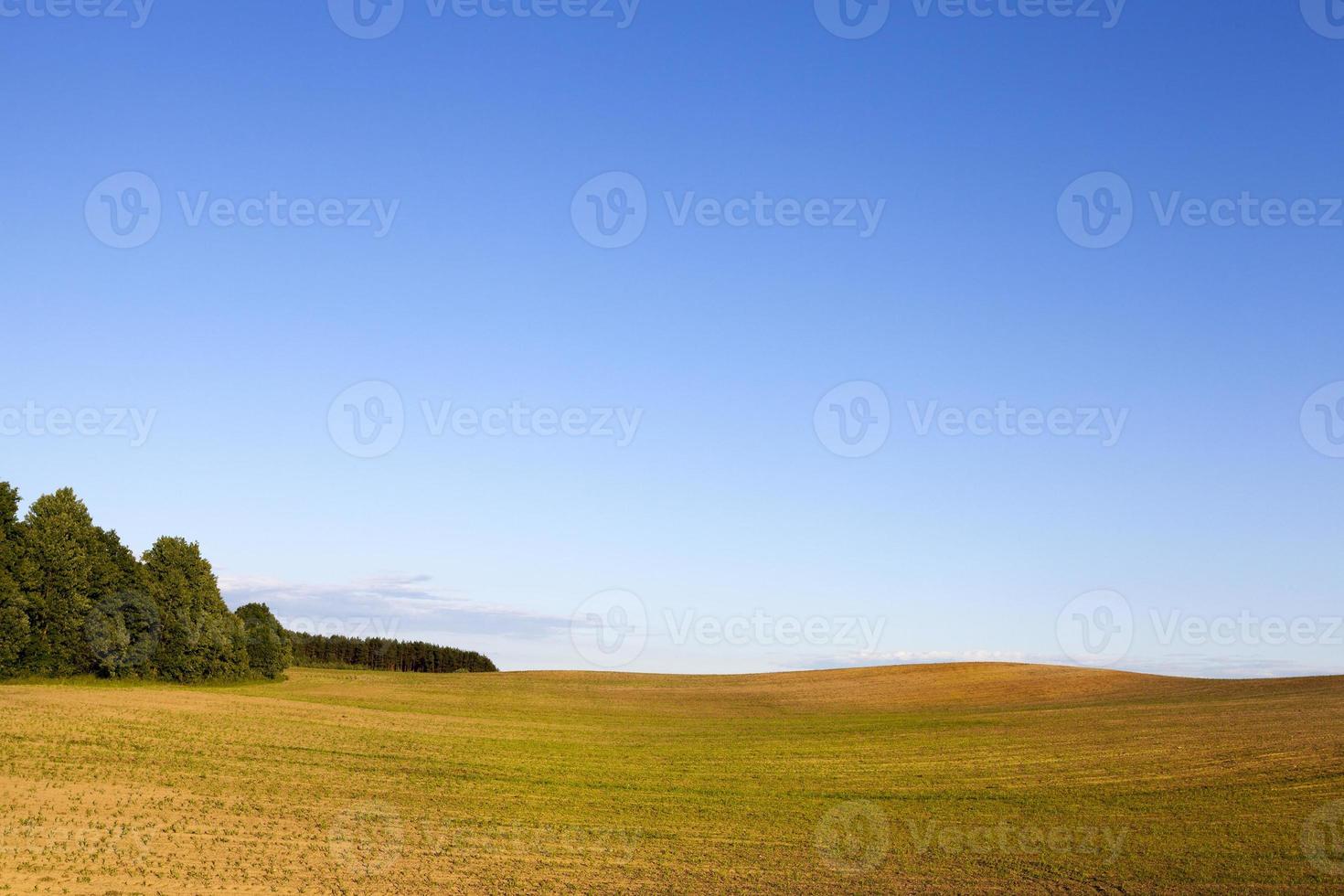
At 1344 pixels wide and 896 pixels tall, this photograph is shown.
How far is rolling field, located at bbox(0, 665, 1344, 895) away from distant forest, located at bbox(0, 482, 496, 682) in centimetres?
318

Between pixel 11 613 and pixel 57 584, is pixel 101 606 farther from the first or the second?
pixel 11 613

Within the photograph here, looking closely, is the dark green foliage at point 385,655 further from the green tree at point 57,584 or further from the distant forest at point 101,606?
the green tree at point 57,584

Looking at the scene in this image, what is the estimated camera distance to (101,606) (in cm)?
6128

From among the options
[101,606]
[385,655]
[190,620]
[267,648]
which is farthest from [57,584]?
[385,655]

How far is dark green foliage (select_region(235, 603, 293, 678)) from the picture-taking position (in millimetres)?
74438

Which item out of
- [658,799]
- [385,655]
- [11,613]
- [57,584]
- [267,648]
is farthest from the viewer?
[385,655]

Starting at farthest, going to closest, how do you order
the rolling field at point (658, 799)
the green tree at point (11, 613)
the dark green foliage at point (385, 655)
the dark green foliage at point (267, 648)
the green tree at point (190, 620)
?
the dark green foliage at point (385, 655), the dark green foliage at point (267, 648), the green tree at point (190, 620), the green tree at point (11, 613), the rolling field at point (658, 799)

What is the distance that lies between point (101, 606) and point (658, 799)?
1705 inches

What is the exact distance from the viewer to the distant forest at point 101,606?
190 feet

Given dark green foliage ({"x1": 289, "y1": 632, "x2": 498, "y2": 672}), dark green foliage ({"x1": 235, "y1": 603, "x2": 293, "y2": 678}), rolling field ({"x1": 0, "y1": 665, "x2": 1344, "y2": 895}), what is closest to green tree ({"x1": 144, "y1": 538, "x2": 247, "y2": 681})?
dark green foliage ({"x1": 235, "y1": 603, "x2": 293, "y2": 678})

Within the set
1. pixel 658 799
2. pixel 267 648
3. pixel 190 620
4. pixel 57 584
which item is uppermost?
pixel 57 584

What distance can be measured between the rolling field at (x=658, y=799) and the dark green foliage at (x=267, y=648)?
54.8ft

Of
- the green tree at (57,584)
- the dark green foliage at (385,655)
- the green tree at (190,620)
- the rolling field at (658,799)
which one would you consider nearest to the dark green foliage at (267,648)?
the green tree at (190,620)

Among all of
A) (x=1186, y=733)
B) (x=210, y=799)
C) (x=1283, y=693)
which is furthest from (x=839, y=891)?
(x=1283, y=693)
